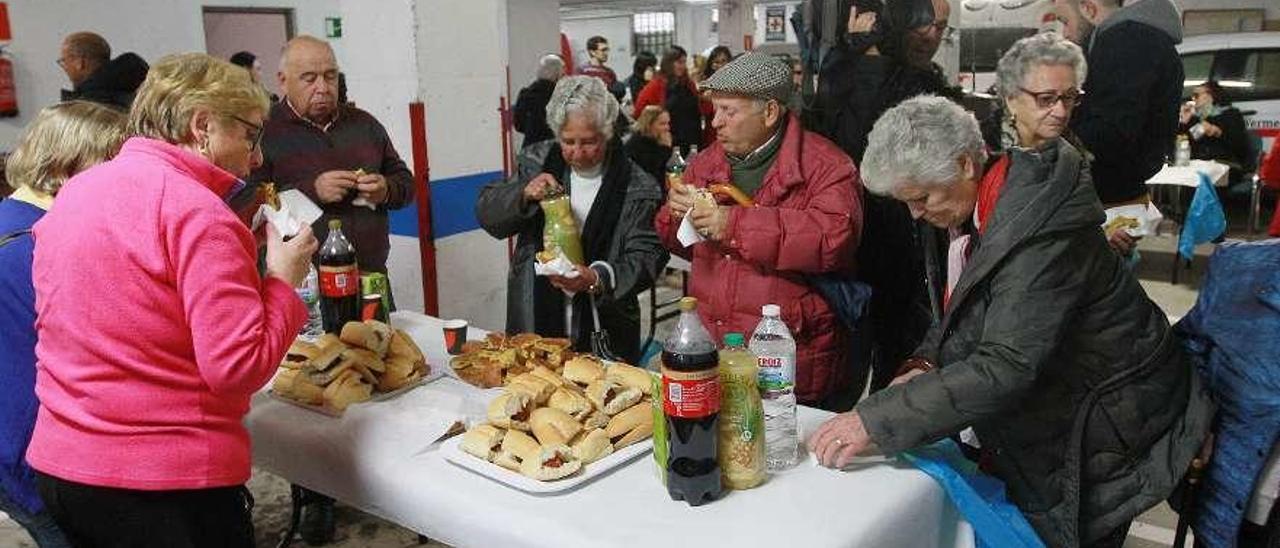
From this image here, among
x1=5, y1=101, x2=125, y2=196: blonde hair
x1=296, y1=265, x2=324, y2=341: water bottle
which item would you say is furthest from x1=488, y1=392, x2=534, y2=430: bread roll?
x1=5, y1=101, x2=125, y2=196: blonde hair

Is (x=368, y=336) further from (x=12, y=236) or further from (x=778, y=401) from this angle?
(x=778, y=401)

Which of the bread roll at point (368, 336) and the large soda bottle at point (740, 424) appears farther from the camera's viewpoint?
the bread roll at point (368, 336)

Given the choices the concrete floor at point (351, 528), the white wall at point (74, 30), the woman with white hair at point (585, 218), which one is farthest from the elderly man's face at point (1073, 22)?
the white wall at point (74, 30)

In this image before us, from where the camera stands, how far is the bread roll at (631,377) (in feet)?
7.03

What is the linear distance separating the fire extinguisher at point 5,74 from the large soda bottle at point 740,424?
310 inches

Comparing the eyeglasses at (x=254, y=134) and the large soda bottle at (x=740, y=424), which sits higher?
the eyeglasses at (x=254, y=134)

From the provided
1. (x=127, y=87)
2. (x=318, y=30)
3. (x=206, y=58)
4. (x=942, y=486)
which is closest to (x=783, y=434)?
(x=942, y=486)

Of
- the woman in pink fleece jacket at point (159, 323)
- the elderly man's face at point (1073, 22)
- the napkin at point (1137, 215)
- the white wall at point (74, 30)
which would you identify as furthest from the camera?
the white wall at point (74, 30)

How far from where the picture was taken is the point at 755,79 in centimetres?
247

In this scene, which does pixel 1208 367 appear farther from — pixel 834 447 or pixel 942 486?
pixel 834 447

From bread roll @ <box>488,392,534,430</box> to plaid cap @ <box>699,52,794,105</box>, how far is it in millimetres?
1001

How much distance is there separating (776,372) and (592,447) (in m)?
0.40

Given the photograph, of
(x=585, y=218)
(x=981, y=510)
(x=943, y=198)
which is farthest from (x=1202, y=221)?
(x=981, y=510)

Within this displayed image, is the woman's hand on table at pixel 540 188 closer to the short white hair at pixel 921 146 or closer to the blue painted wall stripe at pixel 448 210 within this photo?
the short white hair at pixel 921 146
